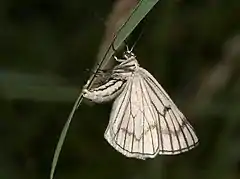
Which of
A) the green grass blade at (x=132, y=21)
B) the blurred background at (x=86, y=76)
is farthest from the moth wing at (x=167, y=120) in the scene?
the blurred background at (x=86, y=76)

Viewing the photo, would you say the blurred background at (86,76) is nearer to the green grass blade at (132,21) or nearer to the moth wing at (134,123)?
the moth wing at (134,123)

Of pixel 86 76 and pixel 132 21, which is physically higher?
pixel 86 76

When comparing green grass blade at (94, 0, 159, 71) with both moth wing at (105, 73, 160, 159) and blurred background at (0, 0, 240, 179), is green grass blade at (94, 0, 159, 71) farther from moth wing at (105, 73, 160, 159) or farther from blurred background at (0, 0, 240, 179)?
blurred background at (0, 0, 240, 179)

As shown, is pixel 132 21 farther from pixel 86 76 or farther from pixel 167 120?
pixel 86 76

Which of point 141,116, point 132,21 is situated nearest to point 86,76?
point 141,116
